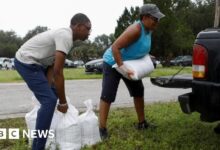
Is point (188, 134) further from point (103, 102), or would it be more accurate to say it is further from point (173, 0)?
point (173, 0)

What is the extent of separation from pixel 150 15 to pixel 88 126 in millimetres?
1534

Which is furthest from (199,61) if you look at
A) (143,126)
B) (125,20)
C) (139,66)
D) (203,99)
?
(125,20)

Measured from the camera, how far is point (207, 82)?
13.6ft

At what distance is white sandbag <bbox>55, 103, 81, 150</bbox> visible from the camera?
14.9 feet

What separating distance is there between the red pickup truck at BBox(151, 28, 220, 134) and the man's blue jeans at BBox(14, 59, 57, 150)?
51.3 inches

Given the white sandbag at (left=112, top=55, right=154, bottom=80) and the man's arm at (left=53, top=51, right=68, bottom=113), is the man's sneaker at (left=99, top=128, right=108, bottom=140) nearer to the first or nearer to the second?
the white sandbag at (left=112, top=55, right=154, bottom=80)

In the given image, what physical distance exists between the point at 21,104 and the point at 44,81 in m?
5.14

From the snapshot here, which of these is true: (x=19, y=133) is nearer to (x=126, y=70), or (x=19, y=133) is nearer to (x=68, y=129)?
(x=68, y=129)

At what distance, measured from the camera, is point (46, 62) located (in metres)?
4.50

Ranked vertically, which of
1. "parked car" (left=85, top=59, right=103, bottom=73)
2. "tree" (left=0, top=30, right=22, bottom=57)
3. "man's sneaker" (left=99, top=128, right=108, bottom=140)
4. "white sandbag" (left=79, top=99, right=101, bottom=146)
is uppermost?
"white sandbag" (left=79, top=99, right=101, bottom=146)

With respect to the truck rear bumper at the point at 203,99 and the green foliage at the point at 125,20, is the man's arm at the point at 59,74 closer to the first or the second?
the truck rear bumper at the point at 203,99

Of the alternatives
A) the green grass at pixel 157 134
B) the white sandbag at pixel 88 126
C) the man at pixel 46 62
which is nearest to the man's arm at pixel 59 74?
the man at pixel 46 62

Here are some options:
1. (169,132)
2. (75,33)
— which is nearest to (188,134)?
(169,132)

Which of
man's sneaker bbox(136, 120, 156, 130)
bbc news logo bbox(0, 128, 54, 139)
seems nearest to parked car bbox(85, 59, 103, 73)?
man's sneaker bbox(136, 120, 156, 130)
